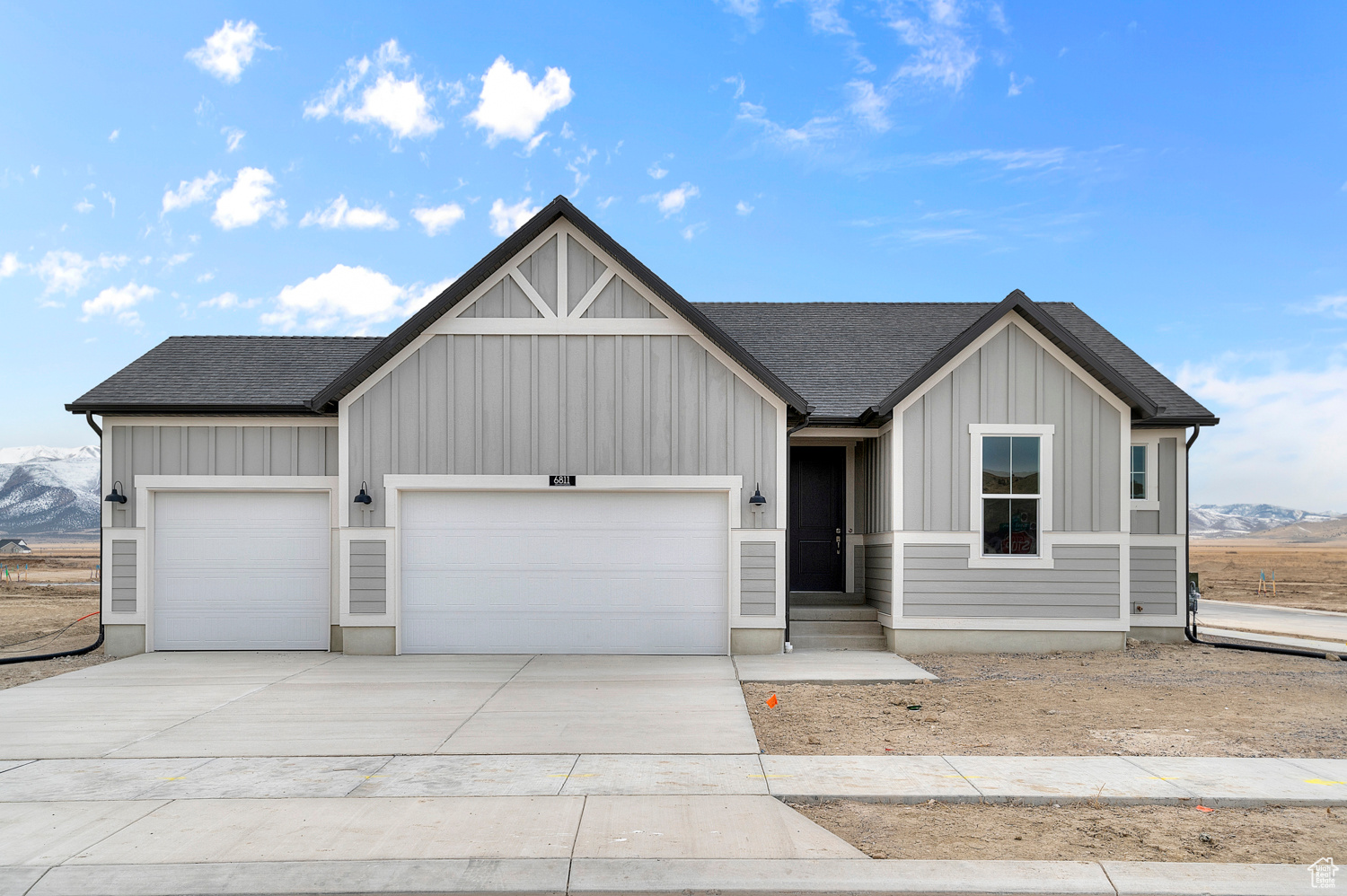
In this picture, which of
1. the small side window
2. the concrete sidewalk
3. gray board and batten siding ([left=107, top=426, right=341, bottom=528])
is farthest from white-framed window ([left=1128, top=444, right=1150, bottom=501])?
gray board and batten siding ([left=107, top=426, right=341, bottom=528])

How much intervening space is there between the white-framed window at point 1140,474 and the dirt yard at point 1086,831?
8203 mm

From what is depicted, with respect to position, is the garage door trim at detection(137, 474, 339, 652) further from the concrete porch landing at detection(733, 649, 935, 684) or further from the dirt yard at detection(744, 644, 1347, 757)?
the dirt yard at detection(744, 644, 1347, 757)

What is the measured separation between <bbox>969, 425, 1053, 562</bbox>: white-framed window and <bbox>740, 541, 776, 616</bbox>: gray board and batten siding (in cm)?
290

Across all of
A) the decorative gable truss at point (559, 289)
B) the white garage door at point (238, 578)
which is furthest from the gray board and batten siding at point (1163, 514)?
the white garage door at point (238, 578)

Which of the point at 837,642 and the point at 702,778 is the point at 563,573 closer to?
the point at 837,642

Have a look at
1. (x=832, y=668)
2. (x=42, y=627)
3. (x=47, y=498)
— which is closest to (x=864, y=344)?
(x=832, y=668)

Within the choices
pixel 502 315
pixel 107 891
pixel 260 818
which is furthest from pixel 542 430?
pixel 107 891

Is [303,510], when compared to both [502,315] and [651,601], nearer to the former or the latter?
[502,315]

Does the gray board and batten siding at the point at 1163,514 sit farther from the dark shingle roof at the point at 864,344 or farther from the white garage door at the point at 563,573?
the white garage door at the point at 563,573

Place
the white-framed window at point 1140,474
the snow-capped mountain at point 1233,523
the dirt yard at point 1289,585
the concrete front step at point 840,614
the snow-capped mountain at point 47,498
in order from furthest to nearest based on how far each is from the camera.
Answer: the snow-capped mountain at point 1233,523 → the snow-capped mountain at point 47,498 → the dirt yard at point 1289,585 → the white-framed window at point 1140,474 → the concrete front step at point 840,614

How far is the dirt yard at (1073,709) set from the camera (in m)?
6.81

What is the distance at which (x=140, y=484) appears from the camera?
38.4 ft

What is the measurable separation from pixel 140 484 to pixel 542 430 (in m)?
5.70

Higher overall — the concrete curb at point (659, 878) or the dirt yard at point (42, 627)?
the concrete curb at point (659, 878)
